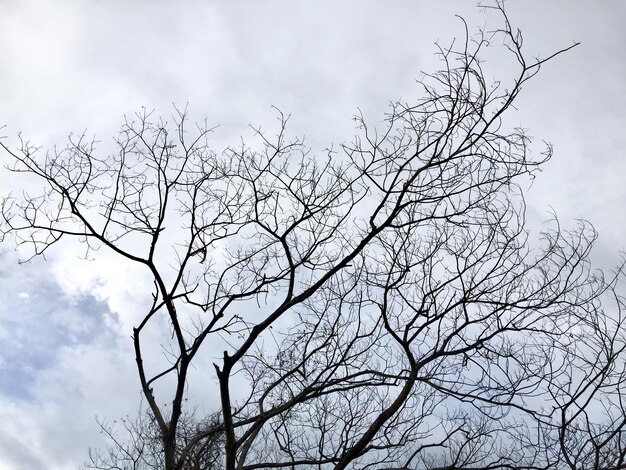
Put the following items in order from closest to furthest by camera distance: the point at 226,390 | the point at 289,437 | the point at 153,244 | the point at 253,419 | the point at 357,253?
the point at 226,390 < the point at 357,253 < the point at 153,244 < the point at 253,419 < the point at 289,437

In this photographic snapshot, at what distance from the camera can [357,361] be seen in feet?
27.5

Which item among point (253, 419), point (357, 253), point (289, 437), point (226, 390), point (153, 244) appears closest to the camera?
point (226, 390)

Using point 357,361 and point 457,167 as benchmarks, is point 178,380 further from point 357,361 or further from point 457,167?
point 457,167

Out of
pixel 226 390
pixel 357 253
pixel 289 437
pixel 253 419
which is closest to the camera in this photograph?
pixel 226 390

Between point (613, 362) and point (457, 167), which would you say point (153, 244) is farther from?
point (613, 362)

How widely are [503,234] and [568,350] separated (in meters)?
1.70

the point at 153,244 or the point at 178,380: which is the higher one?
the point at 153,244

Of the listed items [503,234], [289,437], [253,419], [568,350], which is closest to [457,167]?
[503,234]

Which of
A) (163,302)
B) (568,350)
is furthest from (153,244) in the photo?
(568,350)

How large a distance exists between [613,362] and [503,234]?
209 centimetres

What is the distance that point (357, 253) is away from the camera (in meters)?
7.14

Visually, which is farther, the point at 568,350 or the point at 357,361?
the point at 357,361

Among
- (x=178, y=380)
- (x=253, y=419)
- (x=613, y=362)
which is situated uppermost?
(x=178, y=380)

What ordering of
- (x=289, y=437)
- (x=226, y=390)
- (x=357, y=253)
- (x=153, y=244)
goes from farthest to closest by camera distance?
1. (x=289, y=437)
2. (x=153, y=244)
3. (x=357, y=253)
4. (x=226, y=390)
